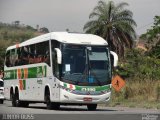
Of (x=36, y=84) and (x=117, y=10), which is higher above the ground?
(x=117, y=10)

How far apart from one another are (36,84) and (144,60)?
2387 centimetres

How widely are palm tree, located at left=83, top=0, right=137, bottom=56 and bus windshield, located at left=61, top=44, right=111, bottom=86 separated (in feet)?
111

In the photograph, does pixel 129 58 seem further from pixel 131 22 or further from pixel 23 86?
pixel 23 86

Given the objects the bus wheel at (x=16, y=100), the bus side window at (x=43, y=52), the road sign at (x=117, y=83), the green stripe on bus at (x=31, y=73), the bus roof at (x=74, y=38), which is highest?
the bus roof at (x=74, y=38)

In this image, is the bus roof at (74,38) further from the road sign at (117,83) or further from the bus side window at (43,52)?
the road sign at (117,83)

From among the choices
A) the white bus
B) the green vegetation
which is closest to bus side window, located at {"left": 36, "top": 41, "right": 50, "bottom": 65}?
the white bus

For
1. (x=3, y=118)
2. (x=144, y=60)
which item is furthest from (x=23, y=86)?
(x=144, y=60)

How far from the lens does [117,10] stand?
194 ft

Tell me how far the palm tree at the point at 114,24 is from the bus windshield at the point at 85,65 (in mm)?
33790

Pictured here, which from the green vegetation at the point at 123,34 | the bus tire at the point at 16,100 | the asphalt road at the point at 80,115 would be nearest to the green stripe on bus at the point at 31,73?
the bus tire at the point at 16,100

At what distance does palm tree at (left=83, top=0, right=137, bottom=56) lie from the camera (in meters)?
58.8

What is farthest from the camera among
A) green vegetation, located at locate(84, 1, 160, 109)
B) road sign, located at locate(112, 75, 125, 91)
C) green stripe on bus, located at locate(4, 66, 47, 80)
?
green vegetation, located at locate(84, 1, 160, 109)

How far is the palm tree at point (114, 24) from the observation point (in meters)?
58.8

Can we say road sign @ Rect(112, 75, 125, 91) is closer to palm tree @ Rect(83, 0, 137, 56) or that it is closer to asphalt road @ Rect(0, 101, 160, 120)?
asphalt road @ Rect(0, 101, 160, 120)
